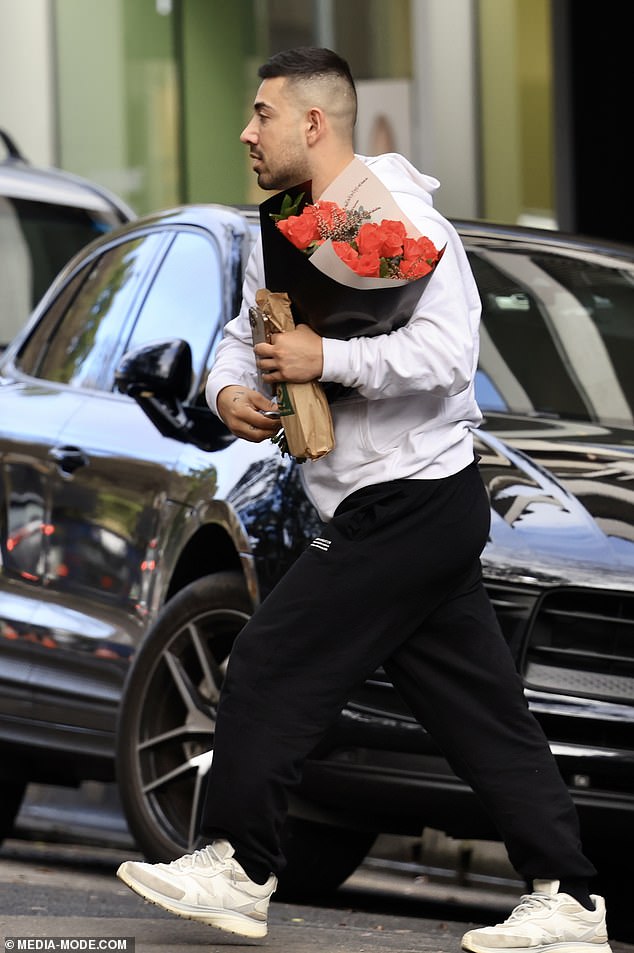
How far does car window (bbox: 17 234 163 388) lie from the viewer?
6430 mm

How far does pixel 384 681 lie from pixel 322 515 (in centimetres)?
77

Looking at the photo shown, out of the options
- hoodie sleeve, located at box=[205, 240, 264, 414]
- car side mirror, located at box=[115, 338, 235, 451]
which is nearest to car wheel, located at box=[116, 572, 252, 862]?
car side mirror, located at box=[115, 338, 235, 451]

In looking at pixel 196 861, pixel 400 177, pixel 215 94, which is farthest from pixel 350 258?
pixel 215 94

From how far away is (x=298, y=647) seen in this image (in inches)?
160

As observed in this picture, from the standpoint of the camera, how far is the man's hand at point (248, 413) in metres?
4.13

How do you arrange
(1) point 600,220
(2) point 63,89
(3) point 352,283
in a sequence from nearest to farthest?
1. (3) point 352,283
2. (1) point 600,220
3. (2) point 63,89

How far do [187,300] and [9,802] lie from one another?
194 centimetres

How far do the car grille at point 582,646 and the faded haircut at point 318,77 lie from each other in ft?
4.05

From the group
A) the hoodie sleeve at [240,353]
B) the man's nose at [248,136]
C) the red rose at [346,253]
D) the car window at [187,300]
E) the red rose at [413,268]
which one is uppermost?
the man's nose at [248,136]

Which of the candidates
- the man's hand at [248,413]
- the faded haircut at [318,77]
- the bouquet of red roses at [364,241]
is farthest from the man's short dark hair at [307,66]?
the man's hand at [248,413]

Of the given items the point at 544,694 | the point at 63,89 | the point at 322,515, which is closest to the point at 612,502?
the point at 544,694

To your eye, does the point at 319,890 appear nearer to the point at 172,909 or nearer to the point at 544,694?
the point at 544,694

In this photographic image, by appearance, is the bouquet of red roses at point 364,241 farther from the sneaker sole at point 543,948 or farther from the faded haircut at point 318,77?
the sneaker sole at point 543,948

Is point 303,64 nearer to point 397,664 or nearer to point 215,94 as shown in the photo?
point 397,664
